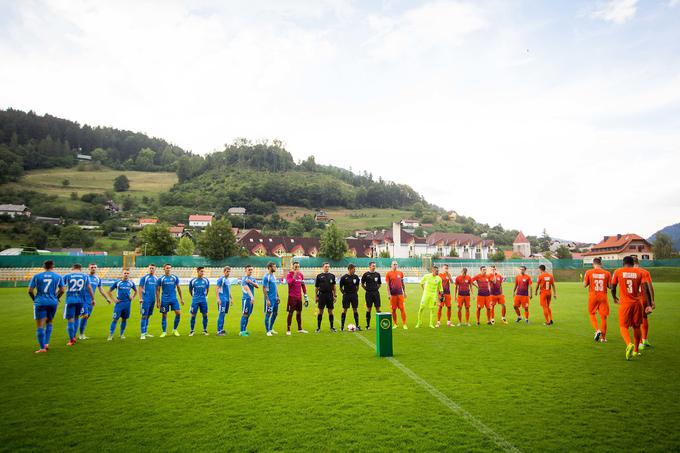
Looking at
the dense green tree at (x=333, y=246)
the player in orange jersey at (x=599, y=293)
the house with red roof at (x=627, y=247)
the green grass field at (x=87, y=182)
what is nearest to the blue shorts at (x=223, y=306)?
the player in orange jersey at (x=599, y=293)

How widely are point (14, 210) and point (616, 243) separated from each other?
14775cm

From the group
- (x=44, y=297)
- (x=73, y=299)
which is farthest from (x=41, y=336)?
(x=73, y=299)

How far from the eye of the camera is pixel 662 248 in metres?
84.3

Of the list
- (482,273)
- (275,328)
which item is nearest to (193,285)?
(275,328)

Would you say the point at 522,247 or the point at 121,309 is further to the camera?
the point at 522,247

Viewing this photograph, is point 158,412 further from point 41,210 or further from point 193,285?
point 41,210

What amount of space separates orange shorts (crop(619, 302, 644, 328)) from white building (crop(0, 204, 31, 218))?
12455 centimetres

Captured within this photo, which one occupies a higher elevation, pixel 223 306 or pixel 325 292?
pixel 325 292

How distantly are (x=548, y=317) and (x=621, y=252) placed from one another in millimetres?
99649

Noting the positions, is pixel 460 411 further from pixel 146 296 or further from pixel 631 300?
pixel 146 296

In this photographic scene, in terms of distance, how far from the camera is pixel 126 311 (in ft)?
42.1

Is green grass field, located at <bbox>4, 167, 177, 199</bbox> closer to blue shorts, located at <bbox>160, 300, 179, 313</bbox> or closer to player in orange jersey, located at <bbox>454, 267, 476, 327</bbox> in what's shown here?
blue shorts, located at <bbox>160, 300, 179, 313</bbox>

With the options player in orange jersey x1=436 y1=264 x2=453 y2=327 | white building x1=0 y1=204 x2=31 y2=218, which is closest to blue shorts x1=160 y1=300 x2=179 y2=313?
player in orange jersey x1=436 y1=264 x2=453 y2=327

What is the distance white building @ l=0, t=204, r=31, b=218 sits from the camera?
10418 centimetres
